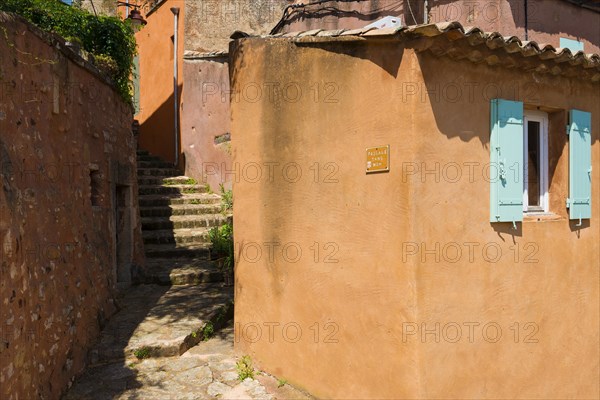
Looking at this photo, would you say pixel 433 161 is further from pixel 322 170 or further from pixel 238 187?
pixel 238 187

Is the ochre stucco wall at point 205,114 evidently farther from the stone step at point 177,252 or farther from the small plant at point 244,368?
the small plant at point 244,368

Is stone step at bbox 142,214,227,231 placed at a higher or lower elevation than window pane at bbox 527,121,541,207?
lower

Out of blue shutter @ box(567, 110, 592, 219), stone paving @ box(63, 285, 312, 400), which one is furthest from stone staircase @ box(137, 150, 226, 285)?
blue shutter @ box(567, 110, 592, 219)

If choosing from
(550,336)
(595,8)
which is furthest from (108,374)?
(595,8)

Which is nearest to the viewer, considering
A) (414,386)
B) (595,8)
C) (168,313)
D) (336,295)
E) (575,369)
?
(414,386)

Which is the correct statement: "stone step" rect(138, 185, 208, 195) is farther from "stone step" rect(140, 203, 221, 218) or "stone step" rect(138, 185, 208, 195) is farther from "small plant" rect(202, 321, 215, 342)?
"small plant" rect(202, 321, 215, 342)

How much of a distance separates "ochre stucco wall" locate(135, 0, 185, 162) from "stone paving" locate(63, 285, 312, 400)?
746 cm

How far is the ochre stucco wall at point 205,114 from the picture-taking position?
468 inches

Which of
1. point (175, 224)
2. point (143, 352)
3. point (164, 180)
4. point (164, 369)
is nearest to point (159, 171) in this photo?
point (164, 180)

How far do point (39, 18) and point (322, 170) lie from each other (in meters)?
4.74

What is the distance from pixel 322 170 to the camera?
4.61 metres

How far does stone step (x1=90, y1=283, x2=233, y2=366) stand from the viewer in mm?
5430

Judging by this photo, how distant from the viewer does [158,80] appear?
13.6 meters

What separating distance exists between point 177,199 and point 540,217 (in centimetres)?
792
